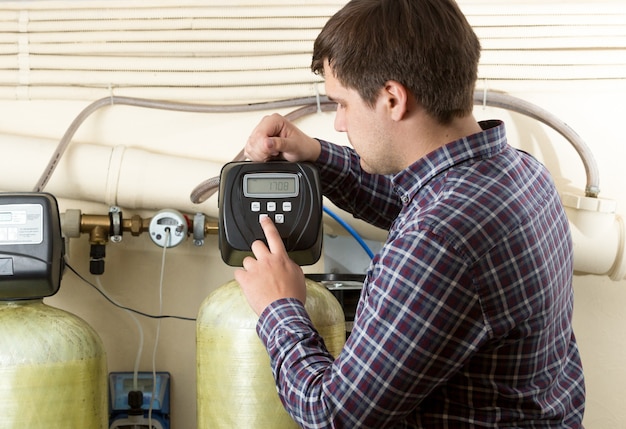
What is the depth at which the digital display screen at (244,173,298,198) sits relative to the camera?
118 centimetres

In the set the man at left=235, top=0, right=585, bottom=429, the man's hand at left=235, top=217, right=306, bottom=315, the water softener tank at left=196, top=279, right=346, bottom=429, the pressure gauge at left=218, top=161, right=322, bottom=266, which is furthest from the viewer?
the water softener tank at left=196, top=279, right=346, bottom=429

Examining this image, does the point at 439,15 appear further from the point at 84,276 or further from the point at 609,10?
the point at 84,276

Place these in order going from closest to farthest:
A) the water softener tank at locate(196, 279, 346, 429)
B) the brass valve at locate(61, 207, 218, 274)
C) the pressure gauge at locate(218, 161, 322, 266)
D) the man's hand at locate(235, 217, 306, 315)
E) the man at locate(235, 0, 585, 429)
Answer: the man at locate(235, 0, 585, 429), the man's hand at locate(235, 217, 306, 315), the pressure gauge at locate(218, 161, 322, 266), the water softener tank at locate(196, 279, 346, 429), the brass valve at locate(61, 207, 218, 274)

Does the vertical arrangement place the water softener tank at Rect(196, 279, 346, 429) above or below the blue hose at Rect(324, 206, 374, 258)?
below

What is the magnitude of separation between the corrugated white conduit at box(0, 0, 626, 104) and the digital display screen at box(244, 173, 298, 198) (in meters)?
0.51

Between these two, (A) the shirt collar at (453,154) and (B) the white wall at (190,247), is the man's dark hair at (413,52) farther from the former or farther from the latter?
(B) the white wall at (190,247)

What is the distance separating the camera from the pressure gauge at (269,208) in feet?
3.84

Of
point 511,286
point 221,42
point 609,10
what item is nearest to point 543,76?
point 609,10

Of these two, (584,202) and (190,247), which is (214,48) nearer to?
(190,247)

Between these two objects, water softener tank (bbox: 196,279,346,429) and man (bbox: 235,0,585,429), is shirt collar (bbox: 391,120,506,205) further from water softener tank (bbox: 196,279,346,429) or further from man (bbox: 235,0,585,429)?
water softener tank (bbox: 196,279,346,429)

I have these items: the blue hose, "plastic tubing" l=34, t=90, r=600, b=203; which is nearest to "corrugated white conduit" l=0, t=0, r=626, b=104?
"plastic tubing" l=34, t=90, r=600, b=203

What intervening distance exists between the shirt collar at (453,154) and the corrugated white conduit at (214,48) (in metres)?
0.67

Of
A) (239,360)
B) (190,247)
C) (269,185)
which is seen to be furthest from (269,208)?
(190,247)

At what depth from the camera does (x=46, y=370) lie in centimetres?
131
